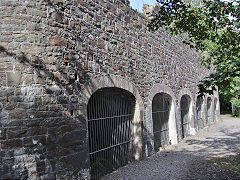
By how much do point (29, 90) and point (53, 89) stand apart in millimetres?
383

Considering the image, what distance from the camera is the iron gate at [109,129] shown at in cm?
461

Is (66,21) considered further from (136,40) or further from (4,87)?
(136,40)

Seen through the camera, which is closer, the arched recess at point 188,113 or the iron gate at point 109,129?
the iron gate at point 109,129

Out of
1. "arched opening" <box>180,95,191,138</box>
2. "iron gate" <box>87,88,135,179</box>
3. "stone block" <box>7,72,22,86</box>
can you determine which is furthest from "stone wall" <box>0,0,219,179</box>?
"arched opening" <box>180,95,191,138</box>

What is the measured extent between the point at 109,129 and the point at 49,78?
2053 mm

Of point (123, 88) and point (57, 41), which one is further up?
point (57, 41)

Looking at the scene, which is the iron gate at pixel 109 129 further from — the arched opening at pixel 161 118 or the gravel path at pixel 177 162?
the arched opening at pixel 161 118

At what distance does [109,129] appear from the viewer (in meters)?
5.06

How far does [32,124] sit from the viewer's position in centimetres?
340

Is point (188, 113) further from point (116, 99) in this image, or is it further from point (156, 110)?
point (116, 99)

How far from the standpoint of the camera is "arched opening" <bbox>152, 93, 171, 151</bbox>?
23.6 ft

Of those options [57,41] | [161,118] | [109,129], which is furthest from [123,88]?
[161,118]

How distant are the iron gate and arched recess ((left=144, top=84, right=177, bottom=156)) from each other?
2.13 feet

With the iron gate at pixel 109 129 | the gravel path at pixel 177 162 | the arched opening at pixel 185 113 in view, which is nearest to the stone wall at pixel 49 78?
the iron gate at pixel 109 129
